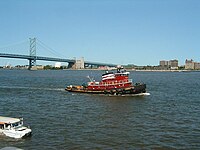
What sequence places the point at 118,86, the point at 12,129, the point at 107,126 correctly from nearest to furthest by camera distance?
the point at 12,129 < the point at 107,126 < the point at 118,86

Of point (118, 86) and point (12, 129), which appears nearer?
point (12, 129)

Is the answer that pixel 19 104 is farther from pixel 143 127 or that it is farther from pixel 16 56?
pixel 16 56

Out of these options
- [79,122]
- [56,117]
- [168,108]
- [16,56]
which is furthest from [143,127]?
[16,56]

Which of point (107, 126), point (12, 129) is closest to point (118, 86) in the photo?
point (107, 126)

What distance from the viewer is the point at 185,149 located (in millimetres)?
25719

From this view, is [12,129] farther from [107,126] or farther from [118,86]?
[118,86]

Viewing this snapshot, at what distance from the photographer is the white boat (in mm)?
27547

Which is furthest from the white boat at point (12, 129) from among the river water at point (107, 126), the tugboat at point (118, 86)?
the tugboat at point (118, 86)

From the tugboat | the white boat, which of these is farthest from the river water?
the tugboat

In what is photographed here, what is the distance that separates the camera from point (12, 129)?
27.8m

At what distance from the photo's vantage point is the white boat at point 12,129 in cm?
2755

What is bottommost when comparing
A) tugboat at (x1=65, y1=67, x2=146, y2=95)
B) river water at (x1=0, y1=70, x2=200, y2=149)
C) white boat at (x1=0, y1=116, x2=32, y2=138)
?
river water at (x1=0, y1=70, x2=200, y2=149)

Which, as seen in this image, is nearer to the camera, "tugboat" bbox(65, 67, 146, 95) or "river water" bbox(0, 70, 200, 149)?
"river water" bbox(0, 70, 200, 149)

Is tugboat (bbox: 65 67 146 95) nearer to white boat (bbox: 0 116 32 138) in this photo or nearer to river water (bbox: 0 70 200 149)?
river water (bbox: 0 70 200 149)
